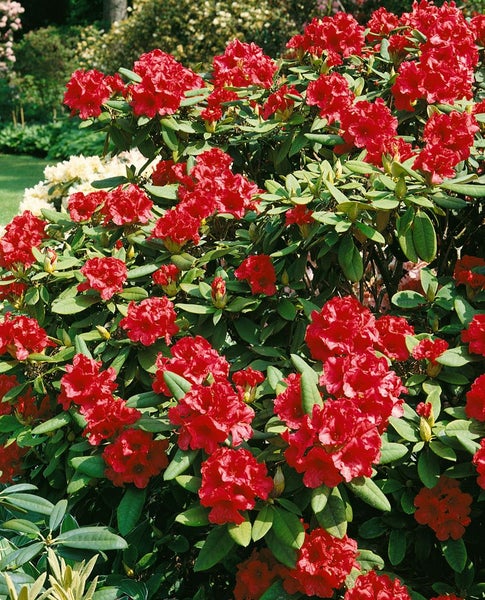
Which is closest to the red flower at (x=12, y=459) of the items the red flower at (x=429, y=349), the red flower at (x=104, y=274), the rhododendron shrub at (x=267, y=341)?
the rhododendron shrub at (x=267, y=341)

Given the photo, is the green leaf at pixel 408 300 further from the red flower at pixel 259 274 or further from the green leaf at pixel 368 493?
the green leaf at pixel 368 493

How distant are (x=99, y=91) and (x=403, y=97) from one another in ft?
3.04

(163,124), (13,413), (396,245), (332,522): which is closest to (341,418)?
(332,522)

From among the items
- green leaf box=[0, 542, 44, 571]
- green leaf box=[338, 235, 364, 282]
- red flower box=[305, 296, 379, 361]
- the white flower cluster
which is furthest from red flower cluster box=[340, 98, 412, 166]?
the white flower cluster

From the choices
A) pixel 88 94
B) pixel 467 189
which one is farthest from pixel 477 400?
pixel 88 94

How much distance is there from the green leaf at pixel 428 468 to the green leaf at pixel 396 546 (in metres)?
0.18

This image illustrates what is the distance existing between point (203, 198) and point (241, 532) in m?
0.95

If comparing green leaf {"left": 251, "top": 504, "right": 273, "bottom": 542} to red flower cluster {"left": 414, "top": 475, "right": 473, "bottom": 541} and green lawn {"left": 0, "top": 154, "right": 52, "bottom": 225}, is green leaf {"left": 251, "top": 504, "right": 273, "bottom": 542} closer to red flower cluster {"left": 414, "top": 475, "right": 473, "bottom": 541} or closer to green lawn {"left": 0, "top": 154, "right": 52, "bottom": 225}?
red flower cluster {"left": 414, "top": 475, "right": 473, "bottom": 541}

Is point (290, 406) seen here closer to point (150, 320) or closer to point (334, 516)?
point (334, 516)

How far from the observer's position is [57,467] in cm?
198

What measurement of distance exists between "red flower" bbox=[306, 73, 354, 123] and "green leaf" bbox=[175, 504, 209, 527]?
3.92 ft

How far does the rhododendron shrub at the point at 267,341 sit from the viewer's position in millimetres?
1488

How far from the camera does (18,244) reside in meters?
2.13

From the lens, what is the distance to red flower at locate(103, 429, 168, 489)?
1675 millimetres
